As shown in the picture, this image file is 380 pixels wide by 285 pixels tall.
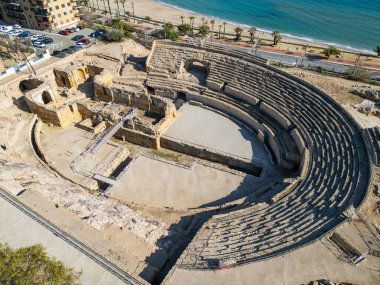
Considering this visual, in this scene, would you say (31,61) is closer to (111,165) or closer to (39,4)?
(39,4)

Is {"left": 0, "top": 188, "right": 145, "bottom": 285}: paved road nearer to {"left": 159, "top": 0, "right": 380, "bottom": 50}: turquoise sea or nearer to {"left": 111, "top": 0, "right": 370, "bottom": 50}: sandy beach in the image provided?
{"left": 111, "top": 0, "right": 370, "bottom": 50}: sandy beach

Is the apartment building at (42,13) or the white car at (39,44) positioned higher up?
the apartment building at (42,13)

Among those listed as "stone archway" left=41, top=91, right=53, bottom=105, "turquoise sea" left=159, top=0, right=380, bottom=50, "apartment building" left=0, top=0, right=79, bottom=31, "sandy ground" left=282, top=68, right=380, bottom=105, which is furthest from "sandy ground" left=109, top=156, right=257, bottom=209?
"turquoise sea" left=159, top=0, right=380, bottom=50

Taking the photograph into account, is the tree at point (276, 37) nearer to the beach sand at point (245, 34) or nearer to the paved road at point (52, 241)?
the beach sand at point (245, 34)

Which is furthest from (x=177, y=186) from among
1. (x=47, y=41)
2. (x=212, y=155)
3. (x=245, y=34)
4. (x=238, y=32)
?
(x=245, y=34)

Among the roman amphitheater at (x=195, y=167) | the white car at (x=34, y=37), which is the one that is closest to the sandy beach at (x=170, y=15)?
the roman amphitheater at (x=195, y=167)
